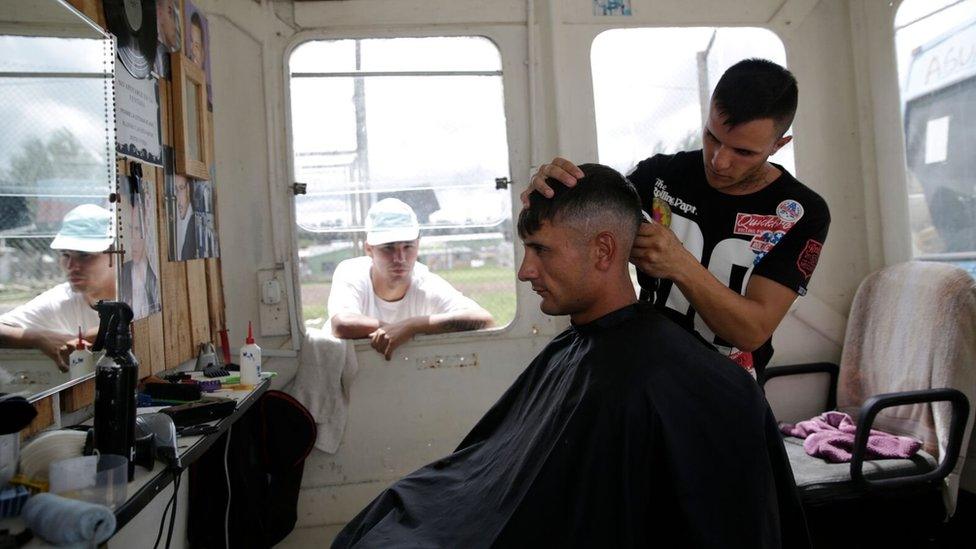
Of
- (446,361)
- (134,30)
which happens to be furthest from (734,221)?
(134,30)

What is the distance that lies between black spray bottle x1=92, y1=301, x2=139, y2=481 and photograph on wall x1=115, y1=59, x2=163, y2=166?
67 cm

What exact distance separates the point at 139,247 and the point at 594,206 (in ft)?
4.35

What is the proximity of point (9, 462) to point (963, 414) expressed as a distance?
273 cm

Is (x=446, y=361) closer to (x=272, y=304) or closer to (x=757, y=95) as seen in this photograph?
(x=272, y=304)

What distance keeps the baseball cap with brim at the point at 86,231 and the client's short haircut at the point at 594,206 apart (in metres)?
1.09

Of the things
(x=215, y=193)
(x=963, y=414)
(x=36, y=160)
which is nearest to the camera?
(x=36, y=160)

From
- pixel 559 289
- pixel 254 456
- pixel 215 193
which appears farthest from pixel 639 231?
pixel 215 193

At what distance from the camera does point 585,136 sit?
10.1ft

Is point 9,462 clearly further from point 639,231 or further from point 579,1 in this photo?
point 579,1

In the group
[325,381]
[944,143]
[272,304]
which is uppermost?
[944,143]

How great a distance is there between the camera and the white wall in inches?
115

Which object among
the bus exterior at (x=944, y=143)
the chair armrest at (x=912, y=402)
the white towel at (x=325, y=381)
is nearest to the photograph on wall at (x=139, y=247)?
the white towel at (x=325, y=381)

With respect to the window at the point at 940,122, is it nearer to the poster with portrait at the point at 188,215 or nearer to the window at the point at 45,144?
the poster with portrait at the point at 188,215

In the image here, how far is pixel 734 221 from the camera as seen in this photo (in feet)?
6.01
